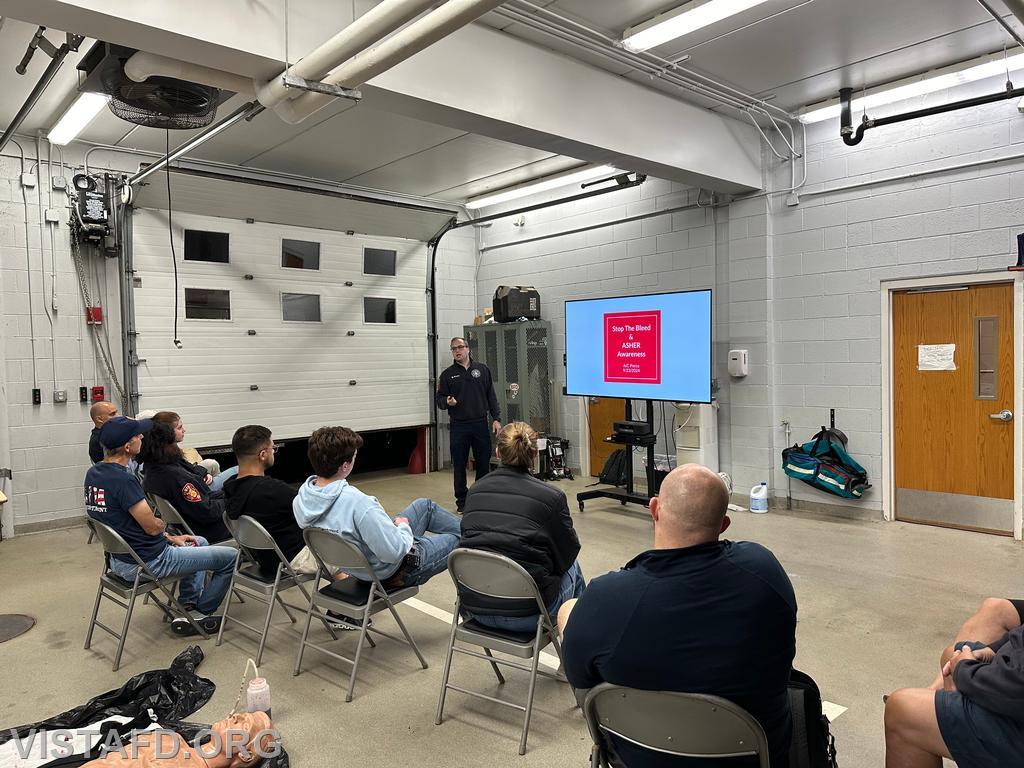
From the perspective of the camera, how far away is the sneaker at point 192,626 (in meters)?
3.65

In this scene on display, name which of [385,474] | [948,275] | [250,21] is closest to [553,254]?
[385,474]

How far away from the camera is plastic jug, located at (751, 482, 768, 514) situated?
20.2ft

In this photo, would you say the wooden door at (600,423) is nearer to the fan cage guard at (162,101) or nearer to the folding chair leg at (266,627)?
the folding chair leg at (266,627)

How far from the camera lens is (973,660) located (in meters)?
1.80

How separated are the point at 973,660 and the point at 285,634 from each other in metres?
3.12

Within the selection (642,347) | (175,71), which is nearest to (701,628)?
(175,71)

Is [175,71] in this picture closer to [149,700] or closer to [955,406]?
[149,700]

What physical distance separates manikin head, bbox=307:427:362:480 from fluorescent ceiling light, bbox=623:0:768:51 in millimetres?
3102

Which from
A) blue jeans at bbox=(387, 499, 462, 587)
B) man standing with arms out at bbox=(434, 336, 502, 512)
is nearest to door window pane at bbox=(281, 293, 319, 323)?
man standing with arms out at bbox=(434, 336, 502, 512)

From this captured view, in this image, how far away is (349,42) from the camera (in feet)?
9.79

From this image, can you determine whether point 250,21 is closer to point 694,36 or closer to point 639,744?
point 694,36

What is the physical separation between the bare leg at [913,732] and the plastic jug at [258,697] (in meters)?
2.19

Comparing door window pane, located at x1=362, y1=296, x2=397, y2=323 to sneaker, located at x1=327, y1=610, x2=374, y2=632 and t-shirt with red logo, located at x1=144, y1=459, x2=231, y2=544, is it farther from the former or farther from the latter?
sneaker, located at x1=327, y1=610, x2=374, y2=632

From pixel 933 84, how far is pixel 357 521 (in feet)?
16.7
